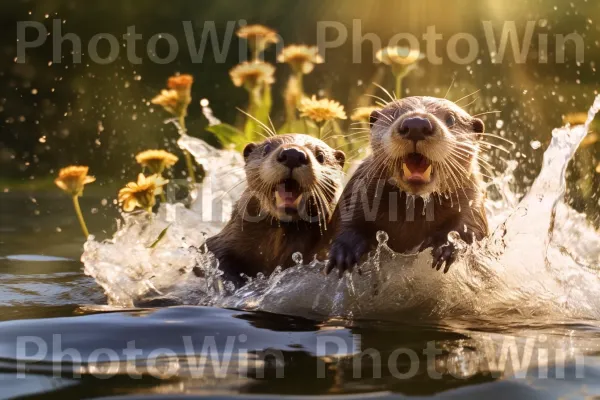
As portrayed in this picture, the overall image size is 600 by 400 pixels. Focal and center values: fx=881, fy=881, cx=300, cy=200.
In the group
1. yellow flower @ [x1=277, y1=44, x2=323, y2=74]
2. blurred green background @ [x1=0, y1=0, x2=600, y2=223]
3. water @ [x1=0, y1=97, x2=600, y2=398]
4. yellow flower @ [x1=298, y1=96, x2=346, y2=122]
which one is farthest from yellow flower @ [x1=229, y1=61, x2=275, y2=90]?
blurred green background @ [x1=0, y1=0, x2=600, y2=223]

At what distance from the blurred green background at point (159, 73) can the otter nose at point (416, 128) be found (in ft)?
16.8

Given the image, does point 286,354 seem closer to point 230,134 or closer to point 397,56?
point 397,56

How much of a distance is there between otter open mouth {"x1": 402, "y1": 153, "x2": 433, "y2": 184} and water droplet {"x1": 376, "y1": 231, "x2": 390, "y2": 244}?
0.23 metres

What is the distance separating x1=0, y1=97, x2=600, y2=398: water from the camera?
6.38 feet

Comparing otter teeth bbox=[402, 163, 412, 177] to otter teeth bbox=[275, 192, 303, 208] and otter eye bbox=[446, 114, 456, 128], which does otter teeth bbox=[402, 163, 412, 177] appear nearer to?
otter eye bbox=[446, 114, 456, 128]

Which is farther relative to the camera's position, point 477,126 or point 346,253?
point 477,126

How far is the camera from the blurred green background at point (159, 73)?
8.21 m

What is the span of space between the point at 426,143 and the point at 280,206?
30.3 inches

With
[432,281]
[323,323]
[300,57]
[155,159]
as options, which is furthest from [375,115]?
[300,57]

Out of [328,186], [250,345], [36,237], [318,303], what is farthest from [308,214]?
[36,237]

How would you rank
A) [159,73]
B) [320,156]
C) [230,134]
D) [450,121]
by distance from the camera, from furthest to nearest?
[159,73] → [230,134] → [320,156] → [450,121]

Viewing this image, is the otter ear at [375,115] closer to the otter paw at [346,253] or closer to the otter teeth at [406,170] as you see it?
the otter teeth at [406,170]

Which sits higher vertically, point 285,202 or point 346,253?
point 285,202

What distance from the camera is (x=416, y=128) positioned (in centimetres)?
273
